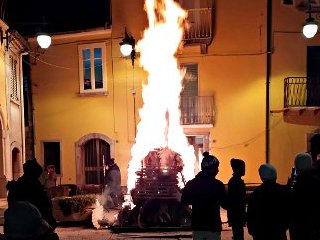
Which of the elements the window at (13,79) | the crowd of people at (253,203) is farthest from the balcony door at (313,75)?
the crowd of people at (253,203)

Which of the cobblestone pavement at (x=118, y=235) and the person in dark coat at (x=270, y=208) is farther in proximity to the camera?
the cobblestone pavement at (x=118, y=235)

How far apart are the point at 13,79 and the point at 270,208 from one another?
1442cm

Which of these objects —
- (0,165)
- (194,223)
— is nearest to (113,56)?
(0,165)

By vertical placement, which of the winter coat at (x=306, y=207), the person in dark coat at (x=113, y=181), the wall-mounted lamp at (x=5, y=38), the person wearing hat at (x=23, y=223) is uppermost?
the wall-mounted lamp at (x=5, y=38)

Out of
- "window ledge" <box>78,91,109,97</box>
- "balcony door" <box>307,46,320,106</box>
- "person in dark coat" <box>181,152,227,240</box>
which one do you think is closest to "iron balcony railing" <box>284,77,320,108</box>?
"balcony door" <box>307,46,320,106</box>

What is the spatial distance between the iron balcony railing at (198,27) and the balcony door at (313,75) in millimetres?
4555

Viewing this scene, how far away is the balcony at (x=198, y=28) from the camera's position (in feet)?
56.5

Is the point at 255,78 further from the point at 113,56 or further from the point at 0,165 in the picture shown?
the point at 0,165

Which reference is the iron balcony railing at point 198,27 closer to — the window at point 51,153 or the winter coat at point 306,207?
the window at point 51,153

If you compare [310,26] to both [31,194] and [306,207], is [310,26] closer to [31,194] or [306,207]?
[306,207]

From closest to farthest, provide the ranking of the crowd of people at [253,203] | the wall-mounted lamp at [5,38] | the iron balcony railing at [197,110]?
the crowd of people at [253,203] < the wall-mounted lamp at [5,38] < the iron balcony railing at [197,110]

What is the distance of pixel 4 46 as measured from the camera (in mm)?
14570

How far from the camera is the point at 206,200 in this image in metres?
4.87

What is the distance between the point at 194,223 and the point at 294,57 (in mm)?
13930
